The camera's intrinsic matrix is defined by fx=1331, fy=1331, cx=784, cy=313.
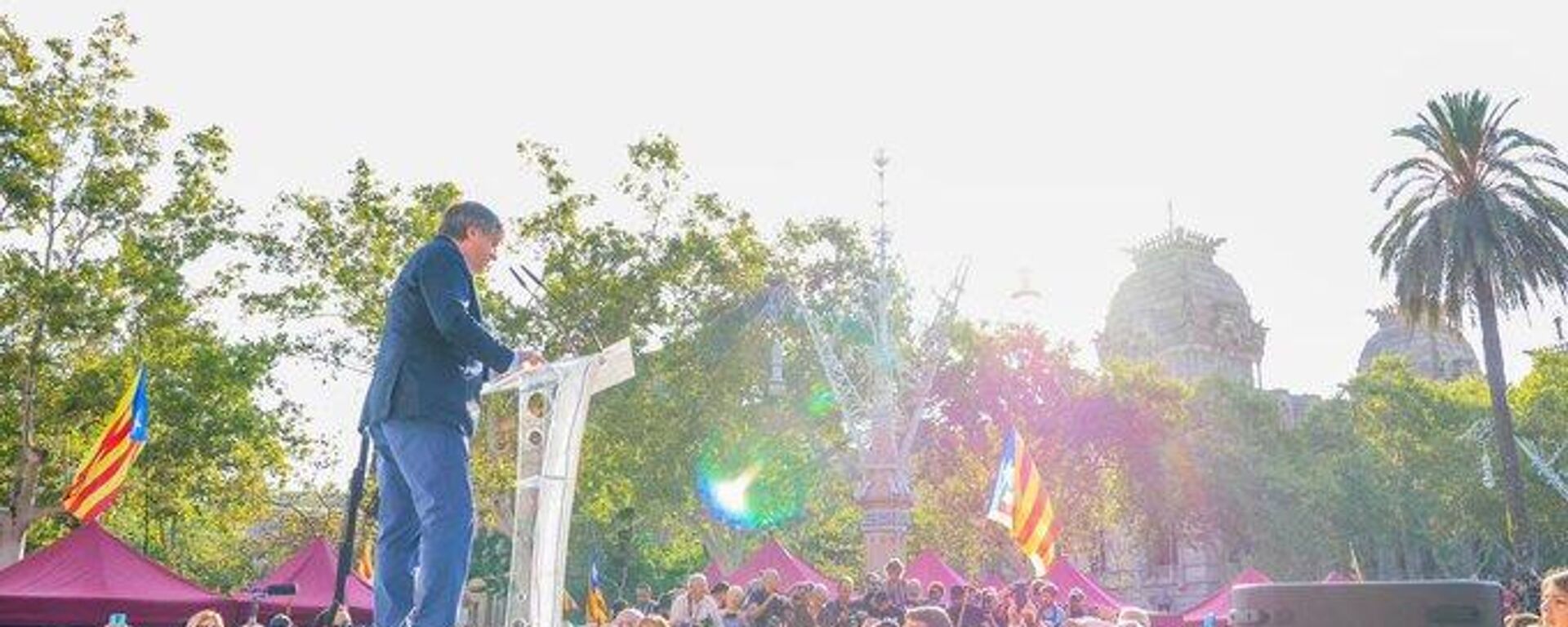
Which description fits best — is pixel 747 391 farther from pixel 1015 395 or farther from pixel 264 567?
pixel 264 567

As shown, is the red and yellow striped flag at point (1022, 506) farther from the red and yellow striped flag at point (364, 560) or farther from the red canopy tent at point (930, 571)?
the red and yellow striped flag at point (364, 560)

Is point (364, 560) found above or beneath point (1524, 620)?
above

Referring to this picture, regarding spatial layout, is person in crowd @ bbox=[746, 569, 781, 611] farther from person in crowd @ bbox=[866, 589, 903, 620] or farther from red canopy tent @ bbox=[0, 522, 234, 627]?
red canopy tent @ bbox=[0, 522, 234, 627]

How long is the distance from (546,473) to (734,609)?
34.2 feet

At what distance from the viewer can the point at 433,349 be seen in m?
5.08

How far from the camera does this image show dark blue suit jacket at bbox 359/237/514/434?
4.96 m

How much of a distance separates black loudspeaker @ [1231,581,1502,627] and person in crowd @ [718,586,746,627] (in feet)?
34.5

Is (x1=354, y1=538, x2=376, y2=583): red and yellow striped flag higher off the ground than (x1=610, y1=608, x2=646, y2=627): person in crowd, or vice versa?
(x1=354, y1=538, x2=376, y2=583): red and yellow striped flag

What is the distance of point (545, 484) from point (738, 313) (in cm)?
3327

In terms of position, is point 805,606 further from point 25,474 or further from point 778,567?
point 25,474

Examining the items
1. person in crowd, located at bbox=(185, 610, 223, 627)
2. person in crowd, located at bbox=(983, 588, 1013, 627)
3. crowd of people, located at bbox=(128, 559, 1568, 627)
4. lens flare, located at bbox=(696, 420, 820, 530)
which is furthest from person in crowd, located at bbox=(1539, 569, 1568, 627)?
lens flare, located at bbox=(696, 420, 820, 530)

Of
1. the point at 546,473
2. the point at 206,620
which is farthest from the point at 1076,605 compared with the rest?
the point at 546,473

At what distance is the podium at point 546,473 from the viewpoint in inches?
199

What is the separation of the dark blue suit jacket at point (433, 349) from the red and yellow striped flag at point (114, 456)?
1736 centimetres
